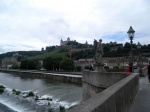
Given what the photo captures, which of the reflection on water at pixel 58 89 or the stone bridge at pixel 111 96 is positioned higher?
the stone bridge at pixel 111 96

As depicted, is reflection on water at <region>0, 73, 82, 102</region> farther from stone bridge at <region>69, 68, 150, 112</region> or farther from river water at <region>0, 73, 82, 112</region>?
stone bridge at <region>69, 68, 150, 112</region>

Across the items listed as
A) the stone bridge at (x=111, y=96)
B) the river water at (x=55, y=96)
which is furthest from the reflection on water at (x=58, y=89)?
the stone bridge at (x=111, y=96)

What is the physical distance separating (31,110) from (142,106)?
16724 millimetres

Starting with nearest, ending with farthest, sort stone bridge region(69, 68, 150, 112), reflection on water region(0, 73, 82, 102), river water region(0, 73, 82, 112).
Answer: stone bridge region(69, 68, 150, 112) → river water region(0, 73, 82, 112) → reflection on water region(0, 73, 82, 102)

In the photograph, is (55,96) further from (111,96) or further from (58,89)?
(111,96)

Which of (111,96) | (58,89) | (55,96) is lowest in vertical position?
(55,96)

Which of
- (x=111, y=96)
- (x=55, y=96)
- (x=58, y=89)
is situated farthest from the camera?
(x=58, y=89)

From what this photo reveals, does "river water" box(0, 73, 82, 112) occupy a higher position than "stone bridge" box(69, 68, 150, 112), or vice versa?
"stone bridge" box(69, 68, 150, 112)

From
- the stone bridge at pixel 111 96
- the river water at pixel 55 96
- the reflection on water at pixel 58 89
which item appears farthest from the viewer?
the reflection on water at pixel 58 89

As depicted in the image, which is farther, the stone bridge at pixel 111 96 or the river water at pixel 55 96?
the river water at pixel 55 96

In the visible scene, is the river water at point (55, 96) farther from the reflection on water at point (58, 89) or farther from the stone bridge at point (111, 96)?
the stone bridge at point (111, 96)

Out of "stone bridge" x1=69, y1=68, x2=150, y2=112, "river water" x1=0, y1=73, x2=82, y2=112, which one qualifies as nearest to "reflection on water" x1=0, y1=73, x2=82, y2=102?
"river water" x1=0, y1=73, x2=82, y2=112

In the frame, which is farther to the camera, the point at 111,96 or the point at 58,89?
the point at 58,89

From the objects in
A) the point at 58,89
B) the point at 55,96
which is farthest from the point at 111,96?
the point at 58,89
